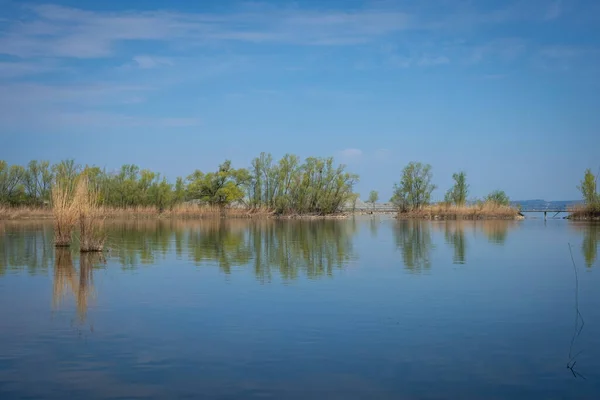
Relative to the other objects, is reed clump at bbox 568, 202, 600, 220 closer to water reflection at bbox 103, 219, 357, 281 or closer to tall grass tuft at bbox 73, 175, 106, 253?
water reflection at bbox 103, 219, 357, 281

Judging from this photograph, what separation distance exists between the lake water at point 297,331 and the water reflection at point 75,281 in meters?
0.05

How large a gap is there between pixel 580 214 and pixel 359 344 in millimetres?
49161

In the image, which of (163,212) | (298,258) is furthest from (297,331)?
(163,212)

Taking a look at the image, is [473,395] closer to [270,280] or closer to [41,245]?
[270,280]

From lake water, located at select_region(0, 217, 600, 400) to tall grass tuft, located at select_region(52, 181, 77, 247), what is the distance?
110 inches

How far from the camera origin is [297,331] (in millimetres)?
7699

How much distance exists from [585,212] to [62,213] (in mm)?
44800

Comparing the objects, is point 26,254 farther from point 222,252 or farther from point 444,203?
point 444,203

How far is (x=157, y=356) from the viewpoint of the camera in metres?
6.57

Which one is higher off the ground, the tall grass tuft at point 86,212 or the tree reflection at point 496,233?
the tall grass tuft at point 86,212

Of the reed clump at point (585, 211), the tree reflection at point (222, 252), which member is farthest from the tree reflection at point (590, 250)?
the reed clump at point (585, 211)

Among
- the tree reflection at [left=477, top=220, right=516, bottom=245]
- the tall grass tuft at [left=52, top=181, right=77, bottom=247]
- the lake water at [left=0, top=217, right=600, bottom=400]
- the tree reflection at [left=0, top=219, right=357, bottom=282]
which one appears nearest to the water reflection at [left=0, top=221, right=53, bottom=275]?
the tree reflection at [left=0, top=219, right=357, bottom=282]

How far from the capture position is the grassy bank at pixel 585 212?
48.2 meters

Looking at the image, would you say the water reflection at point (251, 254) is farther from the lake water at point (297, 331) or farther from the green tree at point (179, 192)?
the green tree at point (179, 192)
